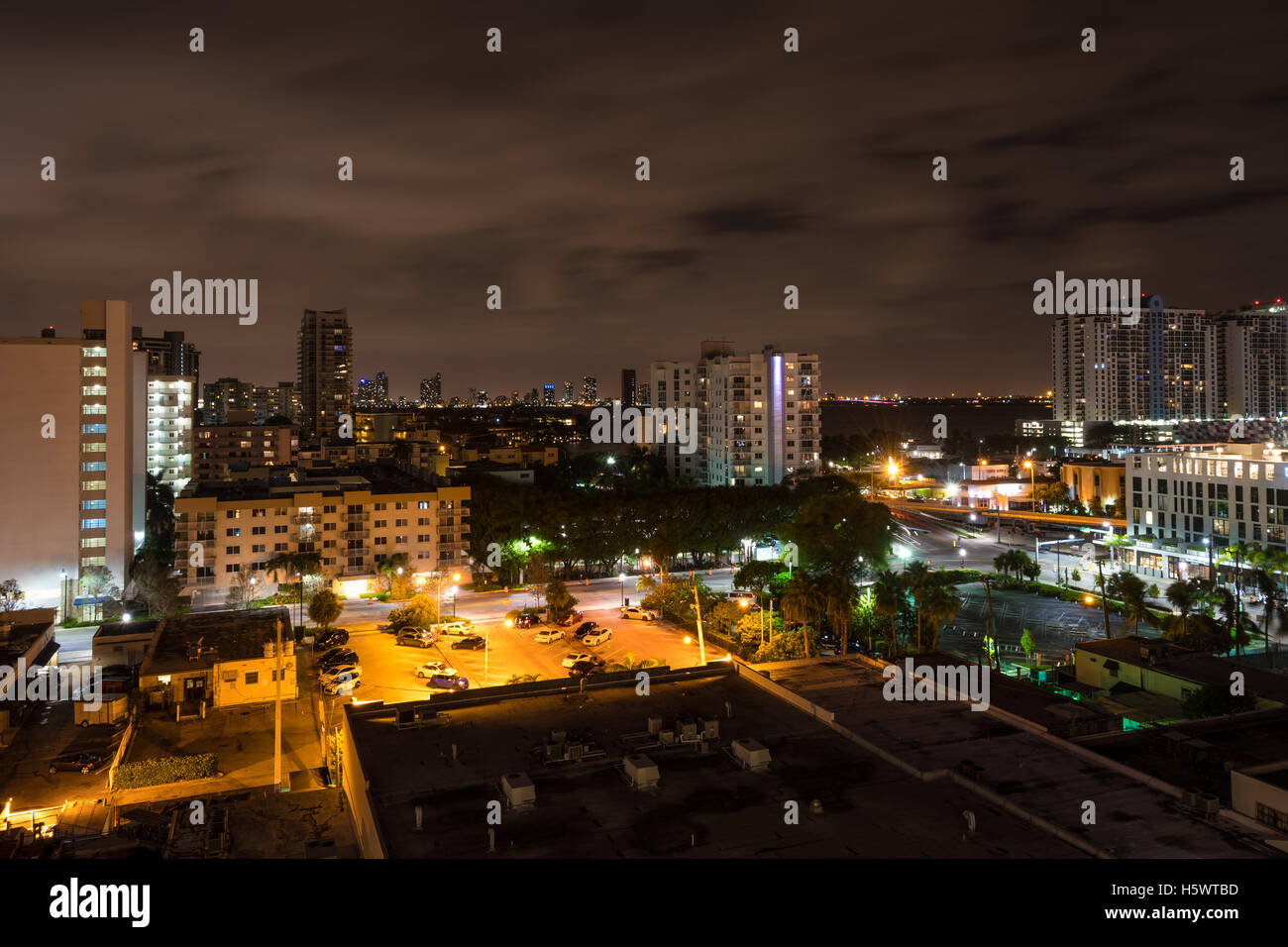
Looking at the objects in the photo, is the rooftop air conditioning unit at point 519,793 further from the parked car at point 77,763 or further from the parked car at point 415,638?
the parked car at point 415,638

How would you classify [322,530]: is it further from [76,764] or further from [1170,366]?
[1170,366]

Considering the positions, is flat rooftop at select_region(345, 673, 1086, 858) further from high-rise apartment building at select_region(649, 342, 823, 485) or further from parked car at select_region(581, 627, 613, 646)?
high-rise apartment building at select_region(649, 342, 823, 485)

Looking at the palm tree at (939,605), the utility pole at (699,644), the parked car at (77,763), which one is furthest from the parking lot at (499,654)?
the palm tree at (939,605)

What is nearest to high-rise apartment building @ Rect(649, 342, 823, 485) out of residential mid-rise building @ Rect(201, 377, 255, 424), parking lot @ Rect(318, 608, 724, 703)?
parking lot @ Rect(318, 608, 724, 703)

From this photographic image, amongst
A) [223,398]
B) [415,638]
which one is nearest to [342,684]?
[415,638]

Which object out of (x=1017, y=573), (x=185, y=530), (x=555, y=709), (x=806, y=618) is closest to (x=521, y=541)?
(x=185, y=530)

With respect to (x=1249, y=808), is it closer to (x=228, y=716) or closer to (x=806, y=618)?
(x=806, y=618)

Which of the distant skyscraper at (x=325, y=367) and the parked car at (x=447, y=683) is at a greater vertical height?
the distant skyscraper at (x=325, y=367)
